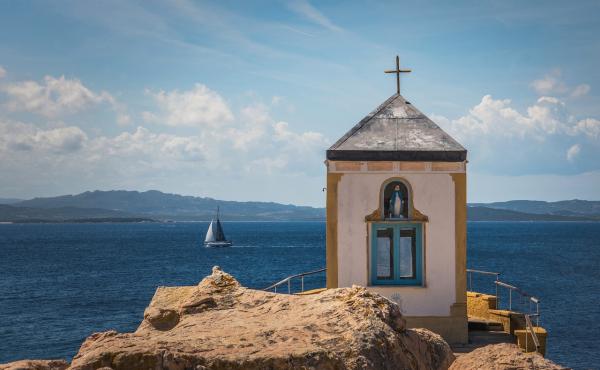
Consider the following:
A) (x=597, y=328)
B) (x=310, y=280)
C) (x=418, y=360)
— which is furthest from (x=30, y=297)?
(x=418, y=360)

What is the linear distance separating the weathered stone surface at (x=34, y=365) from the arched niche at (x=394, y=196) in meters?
10.4

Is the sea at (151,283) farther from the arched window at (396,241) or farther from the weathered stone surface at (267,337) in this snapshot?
the weathered stone surface at (267,337)

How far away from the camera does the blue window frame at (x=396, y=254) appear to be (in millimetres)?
15844

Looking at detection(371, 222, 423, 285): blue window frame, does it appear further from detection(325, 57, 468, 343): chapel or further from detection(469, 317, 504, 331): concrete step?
detection(469, 317, 504, 331): concrete step

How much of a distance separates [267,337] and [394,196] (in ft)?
32.6

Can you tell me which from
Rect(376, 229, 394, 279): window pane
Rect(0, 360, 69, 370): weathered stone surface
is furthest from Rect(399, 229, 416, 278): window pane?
Rect(0, 360, 69, 370): weathered stone surface

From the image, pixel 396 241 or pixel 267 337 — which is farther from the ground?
pixel 396 241

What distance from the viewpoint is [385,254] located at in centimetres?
1598

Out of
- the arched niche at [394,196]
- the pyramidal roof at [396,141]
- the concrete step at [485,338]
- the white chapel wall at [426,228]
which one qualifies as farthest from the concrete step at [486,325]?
the pyramidal roof at [396,141]

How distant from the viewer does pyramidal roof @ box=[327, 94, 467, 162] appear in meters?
15.5

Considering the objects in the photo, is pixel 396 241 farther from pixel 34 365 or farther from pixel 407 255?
pixel 34 365

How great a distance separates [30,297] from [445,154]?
2328 inches

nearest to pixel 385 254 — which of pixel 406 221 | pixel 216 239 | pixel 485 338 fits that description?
pixel 406 221

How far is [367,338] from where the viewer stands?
6.22 m
